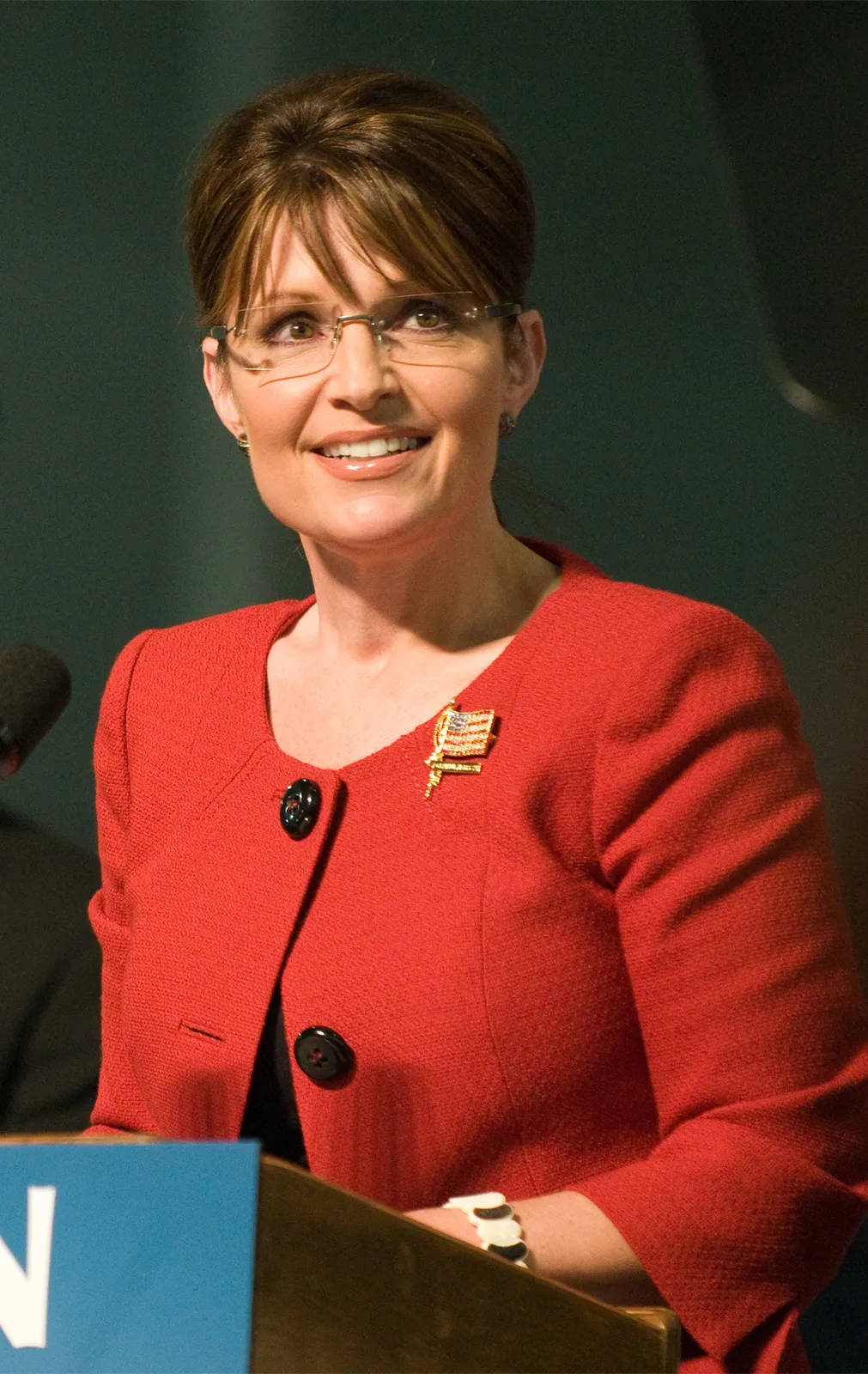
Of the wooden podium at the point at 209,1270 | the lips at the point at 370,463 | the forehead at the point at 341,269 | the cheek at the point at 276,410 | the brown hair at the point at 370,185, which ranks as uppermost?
the brown hair at the point at 370,185

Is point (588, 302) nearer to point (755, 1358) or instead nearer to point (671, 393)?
point (671, 393)

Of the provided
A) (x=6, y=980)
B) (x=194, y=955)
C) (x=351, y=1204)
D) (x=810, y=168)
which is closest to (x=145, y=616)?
(x=6, y=980)

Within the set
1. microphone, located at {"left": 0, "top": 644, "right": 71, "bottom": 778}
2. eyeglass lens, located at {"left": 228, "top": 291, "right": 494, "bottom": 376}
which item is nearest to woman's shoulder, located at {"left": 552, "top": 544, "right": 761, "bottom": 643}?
eyeglass lens, located at {"left": 228, "top": 291, "right": 494, "bottom": 376}

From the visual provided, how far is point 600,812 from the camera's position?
136 cm

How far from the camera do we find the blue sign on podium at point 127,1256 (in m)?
0.75

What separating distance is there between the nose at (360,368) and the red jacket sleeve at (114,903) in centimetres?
46

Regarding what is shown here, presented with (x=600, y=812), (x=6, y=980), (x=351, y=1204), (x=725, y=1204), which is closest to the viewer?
(x=351, y=1204)

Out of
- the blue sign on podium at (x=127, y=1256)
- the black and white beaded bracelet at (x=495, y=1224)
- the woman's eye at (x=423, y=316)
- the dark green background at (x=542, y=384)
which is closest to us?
the blue sign on podium at (x=127, y=1256)

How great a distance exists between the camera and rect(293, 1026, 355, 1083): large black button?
137 centimetres

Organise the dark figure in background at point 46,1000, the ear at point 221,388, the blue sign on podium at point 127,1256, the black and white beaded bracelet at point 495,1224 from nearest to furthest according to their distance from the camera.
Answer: the blue sign on podium at point 127,1256, the black and white beaded bracelet at point 495,1224, the ear at point 221,388, the dark figure in background at point 46,1000

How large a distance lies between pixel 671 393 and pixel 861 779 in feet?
1.64

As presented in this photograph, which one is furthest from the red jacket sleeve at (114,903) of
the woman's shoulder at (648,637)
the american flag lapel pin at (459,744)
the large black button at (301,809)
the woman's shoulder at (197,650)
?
the woman's shoulder at (648,637)

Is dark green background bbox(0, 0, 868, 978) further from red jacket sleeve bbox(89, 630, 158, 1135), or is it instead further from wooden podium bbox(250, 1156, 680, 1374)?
wooden podium bbox(250, 1156, 680, 1374)

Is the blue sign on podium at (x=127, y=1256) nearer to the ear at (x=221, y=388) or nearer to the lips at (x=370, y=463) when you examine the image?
the lips at (x=370, y=463)
